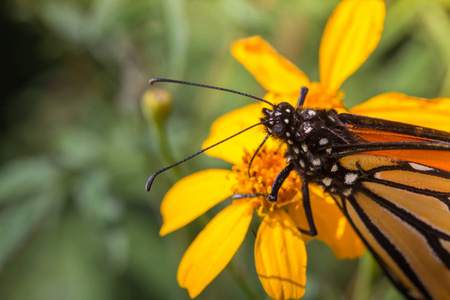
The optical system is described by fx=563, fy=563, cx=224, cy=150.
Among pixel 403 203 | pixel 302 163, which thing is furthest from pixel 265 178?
pixel 403 203

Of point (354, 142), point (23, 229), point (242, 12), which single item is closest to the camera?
point (354, 142)

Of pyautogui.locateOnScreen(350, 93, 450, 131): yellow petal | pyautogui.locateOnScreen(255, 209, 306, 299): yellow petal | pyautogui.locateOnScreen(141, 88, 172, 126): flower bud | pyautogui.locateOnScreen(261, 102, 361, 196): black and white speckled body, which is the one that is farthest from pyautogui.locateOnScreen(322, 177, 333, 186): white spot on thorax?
pyautogui.locateOnScreen(141, 88, 172, 126): flower bud

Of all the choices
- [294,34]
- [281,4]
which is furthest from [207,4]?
[294,34]

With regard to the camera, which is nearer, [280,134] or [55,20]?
[280,134]

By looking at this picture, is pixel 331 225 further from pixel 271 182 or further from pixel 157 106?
pixel 157 106

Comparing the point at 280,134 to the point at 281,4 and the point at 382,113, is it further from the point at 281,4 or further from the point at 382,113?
the point at 281,4

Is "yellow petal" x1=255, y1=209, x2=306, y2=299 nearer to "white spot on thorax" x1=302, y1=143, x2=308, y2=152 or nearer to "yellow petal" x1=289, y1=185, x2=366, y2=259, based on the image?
"yellow petal" x1=289, y1=185, x2=366, y2=259

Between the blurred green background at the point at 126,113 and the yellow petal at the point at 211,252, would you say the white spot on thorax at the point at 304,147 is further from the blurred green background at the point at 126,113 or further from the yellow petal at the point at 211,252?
the blurred green background at the point at 126,113

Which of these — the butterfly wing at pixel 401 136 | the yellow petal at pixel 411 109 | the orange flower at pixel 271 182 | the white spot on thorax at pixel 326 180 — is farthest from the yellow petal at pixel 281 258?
the yellow petal at pixel 411 109
